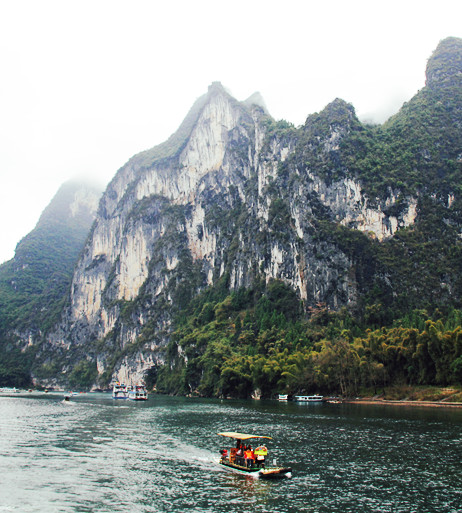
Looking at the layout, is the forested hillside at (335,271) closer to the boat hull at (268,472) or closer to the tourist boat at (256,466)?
the tourist boat at (256,466)

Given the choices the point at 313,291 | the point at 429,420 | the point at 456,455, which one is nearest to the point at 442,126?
the point at 313,291

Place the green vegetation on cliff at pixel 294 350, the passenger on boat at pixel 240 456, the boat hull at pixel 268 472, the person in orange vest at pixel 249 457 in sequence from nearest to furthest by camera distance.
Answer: the boat hull at pixel 268 472
the person in orange vest at pixel 249 457
the passenger on boat at pixel 240 456
the green vegetation on cliff at pixel 294 350

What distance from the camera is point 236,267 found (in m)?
176

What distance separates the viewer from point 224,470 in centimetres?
3547

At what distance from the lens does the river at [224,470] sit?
89.2ft

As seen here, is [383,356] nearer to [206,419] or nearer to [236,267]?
[206,419]

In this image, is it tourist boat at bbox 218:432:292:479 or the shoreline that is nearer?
tourist boat at bbox 218:432:292:479

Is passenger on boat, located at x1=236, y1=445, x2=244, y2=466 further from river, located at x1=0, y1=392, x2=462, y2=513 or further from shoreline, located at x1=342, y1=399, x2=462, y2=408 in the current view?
Answer: shoreline, located at x1=342, y1=399, x2=462, y2=408

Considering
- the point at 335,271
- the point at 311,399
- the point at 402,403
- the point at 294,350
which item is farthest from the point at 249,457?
the point at 335,271

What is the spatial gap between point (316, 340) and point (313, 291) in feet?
73.4

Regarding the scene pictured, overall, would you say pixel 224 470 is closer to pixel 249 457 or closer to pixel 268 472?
pixel 249 457

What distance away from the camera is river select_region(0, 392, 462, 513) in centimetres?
2719

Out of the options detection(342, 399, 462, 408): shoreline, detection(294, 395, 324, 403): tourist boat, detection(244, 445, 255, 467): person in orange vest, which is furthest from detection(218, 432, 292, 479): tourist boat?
detection(294, 395, 324, 403): tourist boat

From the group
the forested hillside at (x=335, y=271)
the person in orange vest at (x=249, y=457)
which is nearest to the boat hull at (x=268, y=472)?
the person in orange vest at (x=249, y=457)
